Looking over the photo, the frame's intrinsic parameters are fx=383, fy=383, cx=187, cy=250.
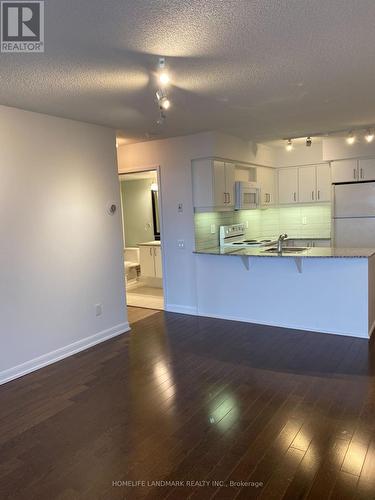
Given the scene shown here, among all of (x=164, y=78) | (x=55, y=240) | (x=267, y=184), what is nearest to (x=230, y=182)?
(x=267, y=184)

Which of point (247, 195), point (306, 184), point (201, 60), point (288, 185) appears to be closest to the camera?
point (201, 60)

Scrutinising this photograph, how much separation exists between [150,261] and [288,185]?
292cm

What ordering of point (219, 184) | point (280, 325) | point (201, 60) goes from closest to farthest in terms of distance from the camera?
point (201, 60) < point (280, 325) < point (219, 184)

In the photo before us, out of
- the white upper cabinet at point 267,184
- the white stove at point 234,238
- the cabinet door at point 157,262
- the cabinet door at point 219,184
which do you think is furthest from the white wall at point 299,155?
the cabinet door at point 157,262

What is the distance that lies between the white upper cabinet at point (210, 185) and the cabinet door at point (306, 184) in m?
1.76

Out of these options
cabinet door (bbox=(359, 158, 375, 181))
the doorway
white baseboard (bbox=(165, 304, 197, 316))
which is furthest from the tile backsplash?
the doorway

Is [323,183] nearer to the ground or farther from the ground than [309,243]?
farther from the ground

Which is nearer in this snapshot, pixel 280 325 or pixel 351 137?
pixel 280 325

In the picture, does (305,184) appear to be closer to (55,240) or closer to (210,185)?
(210,185)

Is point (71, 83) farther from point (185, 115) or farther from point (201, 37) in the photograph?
point (185, 115)

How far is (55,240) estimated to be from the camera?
13.2 ft

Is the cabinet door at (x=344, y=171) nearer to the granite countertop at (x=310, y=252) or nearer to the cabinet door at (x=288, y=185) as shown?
the cabinet door at (x=288, y=185)

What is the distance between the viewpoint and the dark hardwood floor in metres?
2.13

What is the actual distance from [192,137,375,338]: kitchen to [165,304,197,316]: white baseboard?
0.12 metres
